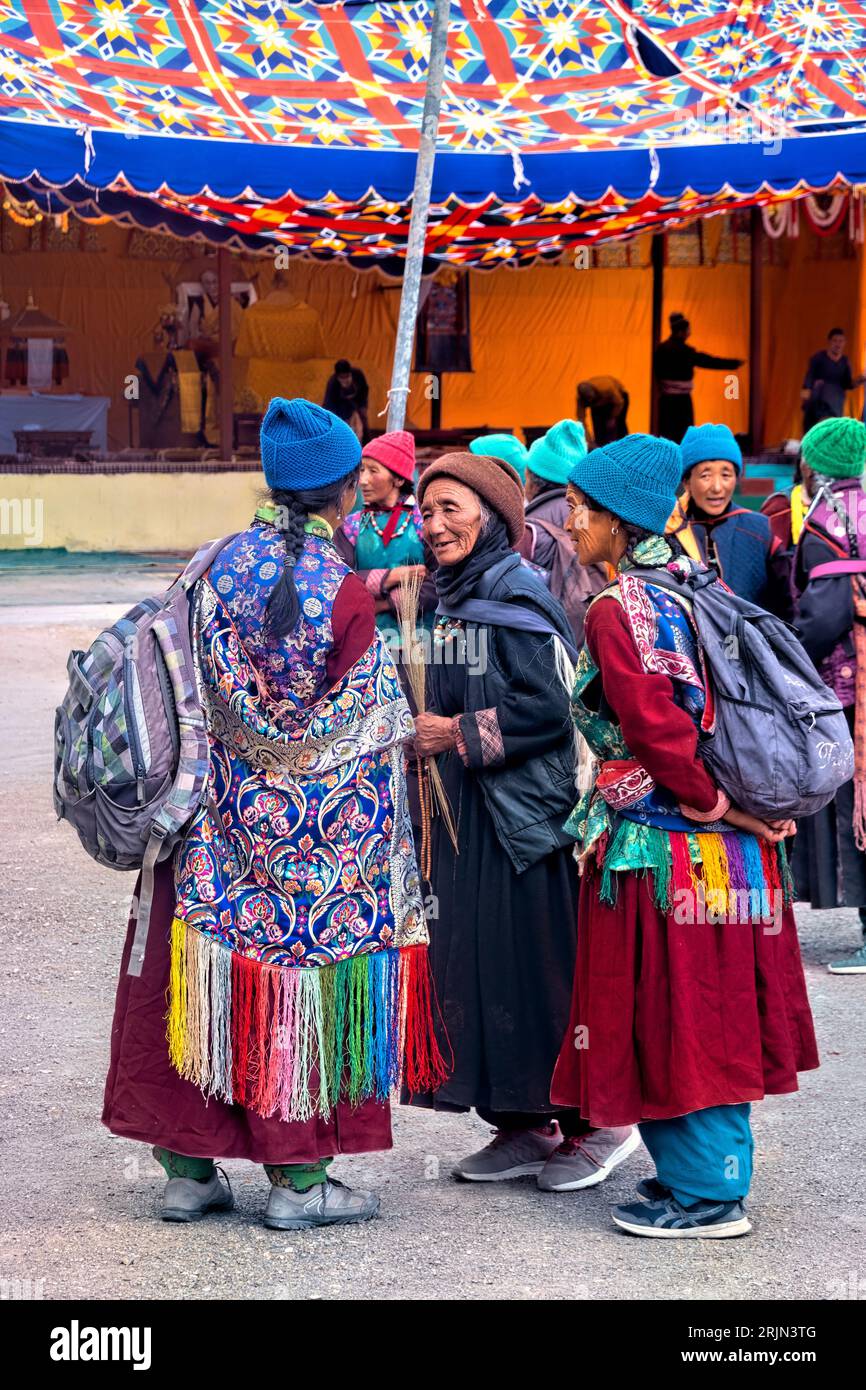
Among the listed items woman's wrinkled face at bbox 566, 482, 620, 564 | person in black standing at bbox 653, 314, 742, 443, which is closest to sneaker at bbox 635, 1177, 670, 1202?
woman's wrinkled face at bbox 566, 482, 620, 564

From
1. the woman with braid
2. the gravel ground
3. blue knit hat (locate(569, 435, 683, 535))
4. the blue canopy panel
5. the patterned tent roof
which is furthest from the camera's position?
the patterned tent roof

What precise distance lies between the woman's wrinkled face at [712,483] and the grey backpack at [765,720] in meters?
2.50

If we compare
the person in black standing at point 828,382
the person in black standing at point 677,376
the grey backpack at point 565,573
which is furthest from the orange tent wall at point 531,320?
the grey backpack at point 565,573

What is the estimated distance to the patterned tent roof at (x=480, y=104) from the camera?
37.2 feet

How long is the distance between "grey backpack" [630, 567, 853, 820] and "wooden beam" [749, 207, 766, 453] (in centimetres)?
1432

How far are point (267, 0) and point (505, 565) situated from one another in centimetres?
847

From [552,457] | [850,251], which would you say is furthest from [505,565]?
[850,251]

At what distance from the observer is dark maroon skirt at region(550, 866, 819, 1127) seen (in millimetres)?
3830

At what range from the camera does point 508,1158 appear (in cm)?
445

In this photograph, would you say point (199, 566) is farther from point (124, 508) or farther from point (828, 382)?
point (828, 382)

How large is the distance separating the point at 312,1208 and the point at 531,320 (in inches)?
682

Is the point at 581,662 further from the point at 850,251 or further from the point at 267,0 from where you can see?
the point at 850,251

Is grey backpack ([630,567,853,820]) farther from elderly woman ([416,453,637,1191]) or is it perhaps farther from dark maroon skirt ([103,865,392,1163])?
dark maroon skirt ([103,865,392,1163])

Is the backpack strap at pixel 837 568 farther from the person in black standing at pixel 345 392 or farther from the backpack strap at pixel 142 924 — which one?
the person in black standing at pixel 345 392
